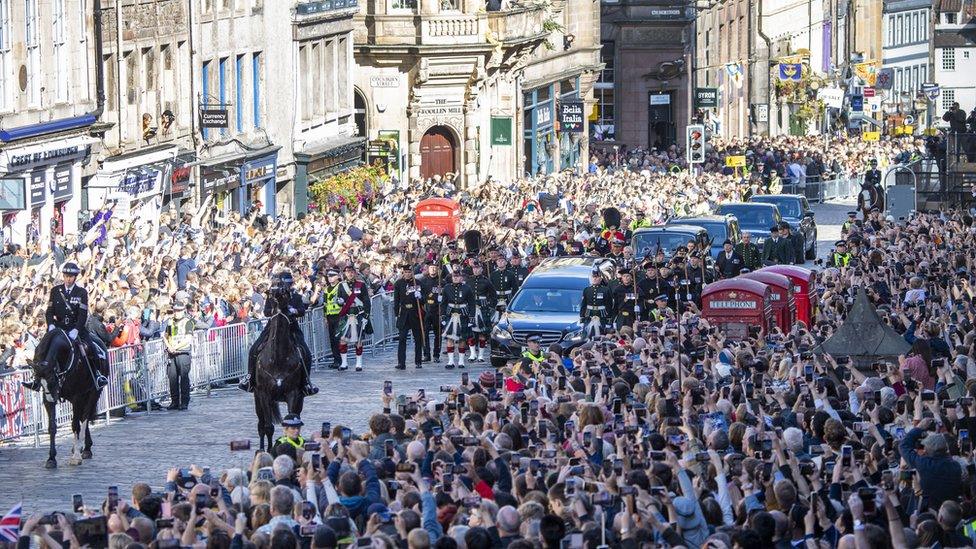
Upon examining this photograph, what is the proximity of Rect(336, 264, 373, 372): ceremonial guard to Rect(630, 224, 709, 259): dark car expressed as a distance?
7928 millimetres

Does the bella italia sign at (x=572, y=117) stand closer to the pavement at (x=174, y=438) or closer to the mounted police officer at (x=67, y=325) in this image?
the pavement at (x=174, y=438)

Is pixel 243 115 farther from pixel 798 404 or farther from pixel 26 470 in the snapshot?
pixel 798 404

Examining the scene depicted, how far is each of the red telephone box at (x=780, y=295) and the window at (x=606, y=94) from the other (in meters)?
55.9

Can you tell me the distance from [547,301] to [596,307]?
1358 mm

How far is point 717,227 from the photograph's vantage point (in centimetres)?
4422

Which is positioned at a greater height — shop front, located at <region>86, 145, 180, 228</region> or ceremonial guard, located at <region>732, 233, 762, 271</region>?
shop front, located at <region>86, 145, 180, 228</region>

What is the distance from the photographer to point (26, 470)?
23875 mm

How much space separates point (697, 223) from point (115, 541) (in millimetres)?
31199

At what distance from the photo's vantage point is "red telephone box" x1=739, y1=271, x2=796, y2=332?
1300 inches

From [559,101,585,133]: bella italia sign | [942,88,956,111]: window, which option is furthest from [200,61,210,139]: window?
[942,88,956,111]: window

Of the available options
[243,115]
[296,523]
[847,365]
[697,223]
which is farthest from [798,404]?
[243,115]

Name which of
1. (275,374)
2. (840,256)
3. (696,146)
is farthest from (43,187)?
(696,146)

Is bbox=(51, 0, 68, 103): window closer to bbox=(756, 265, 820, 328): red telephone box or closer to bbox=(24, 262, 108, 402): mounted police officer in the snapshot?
bbox=(756, 265, 820, 328): red telephone box

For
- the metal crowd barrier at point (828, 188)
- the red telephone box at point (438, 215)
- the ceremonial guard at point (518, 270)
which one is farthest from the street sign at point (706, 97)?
the ceremonial guard at point (518, 270)
